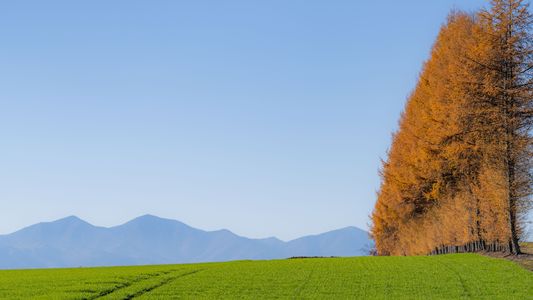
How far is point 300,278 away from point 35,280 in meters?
13.8

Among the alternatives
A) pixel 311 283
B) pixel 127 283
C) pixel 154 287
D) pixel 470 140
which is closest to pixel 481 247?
pixel 470 140

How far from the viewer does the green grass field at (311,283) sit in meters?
25.1

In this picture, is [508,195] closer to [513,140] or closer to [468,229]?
[513,140]

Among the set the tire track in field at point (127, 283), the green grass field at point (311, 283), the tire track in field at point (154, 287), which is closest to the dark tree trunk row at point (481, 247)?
the green grass field at point (311, 283)

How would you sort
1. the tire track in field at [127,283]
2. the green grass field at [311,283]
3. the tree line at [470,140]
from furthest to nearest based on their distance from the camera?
the tree line at [470,140], the tire track in field at [127,283], the green grass field at [311,283]

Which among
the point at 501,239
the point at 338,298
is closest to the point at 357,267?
the point at 501,239

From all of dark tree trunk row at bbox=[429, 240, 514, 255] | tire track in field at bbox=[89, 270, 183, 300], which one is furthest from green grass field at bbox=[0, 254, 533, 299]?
dark tree trunk row at bbox=[429, 240, 514, 255]

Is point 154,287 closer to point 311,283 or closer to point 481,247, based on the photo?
point 311,283

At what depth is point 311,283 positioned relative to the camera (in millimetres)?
28156

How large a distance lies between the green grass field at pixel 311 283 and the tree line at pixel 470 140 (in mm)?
4580

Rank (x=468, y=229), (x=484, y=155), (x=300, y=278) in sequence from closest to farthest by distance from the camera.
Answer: (x=300, y=278)
(x=484, y=155)
(x=468, y=229)

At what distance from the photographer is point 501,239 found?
121 feet

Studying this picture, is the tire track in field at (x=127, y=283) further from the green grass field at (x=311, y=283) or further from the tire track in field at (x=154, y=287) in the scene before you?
the tire track in field at (x=154, y=287)

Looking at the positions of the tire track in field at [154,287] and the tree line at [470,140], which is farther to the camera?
the tree line at [470,140]
